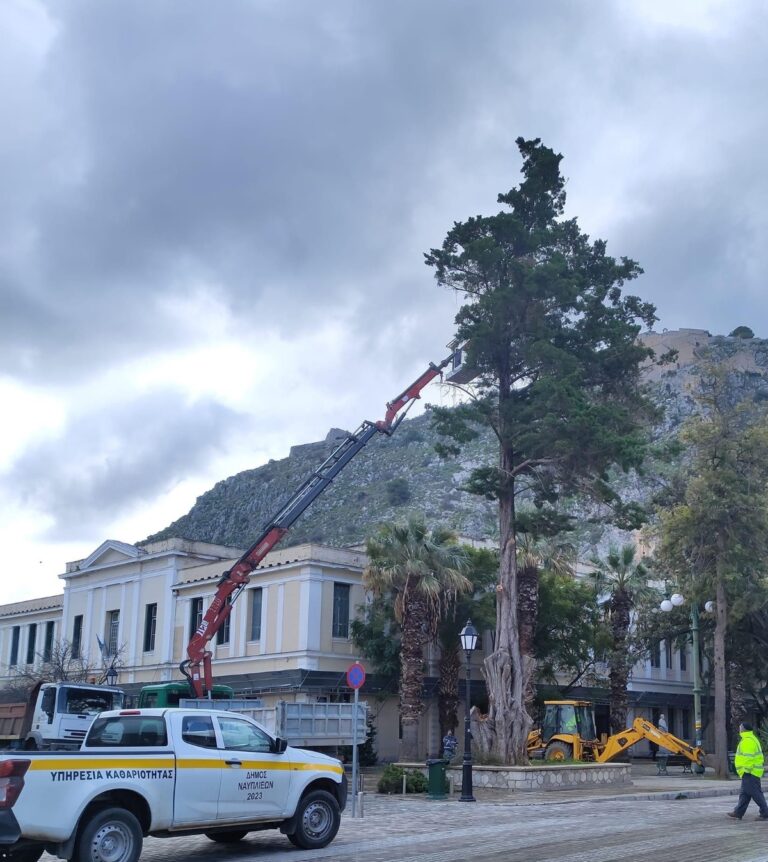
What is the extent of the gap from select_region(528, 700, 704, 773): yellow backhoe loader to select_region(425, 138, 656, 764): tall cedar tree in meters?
5.51

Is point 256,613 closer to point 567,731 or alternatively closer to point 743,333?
point 567,731

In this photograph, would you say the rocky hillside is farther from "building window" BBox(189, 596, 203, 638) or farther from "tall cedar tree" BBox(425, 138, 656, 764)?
"tall cedar tree" BBox(425, 138, 656, 764)

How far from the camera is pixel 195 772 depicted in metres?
11.8

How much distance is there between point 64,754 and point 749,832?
32.4 feet

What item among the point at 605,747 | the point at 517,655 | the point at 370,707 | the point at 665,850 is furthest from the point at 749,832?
the point at 370,707

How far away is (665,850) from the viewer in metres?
12.4

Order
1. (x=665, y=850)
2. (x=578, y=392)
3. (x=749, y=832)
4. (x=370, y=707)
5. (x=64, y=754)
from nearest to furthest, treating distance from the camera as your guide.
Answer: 1. (x=64, y=754)
2. (x=665, y=850)
3. (x=749, y=832)
4. (x=578, y=392)
5. (x=370, y=707)

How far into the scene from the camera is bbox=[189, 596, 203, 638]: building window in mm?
43938

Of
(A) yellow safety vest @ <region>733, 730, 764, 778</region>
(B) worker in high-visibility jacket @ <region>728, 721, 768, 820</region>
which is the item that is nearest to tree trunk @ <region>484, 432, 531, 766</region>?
(B) worker in high-visibility jacket @ <region>728, 721, 768, 820</region>

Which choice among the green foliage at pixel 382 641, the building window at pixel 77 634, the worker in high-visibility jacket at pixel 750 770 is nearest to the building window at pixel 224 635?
the green foliage at pixel 382 641

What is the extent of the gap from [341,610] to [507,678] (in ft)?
39.6

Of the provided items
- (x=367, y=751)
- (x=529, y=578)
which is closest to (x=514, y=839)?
(x=529, y=578)

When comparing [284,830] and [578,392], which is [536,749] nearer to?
[578,392]

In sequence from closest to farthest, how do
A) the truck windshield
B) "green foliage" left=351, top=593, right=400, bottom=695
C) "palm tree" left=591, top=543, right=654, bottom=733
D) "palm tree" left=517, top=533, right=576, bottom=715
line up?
1. the truck windshield
2. "palm tree" left=517, top=533, right=576, bottom=715
3. "green foliage" left=351, top=593, right=400, bottom=695
4. "palm tree" left=591, top=543, right=654, bottom=733
